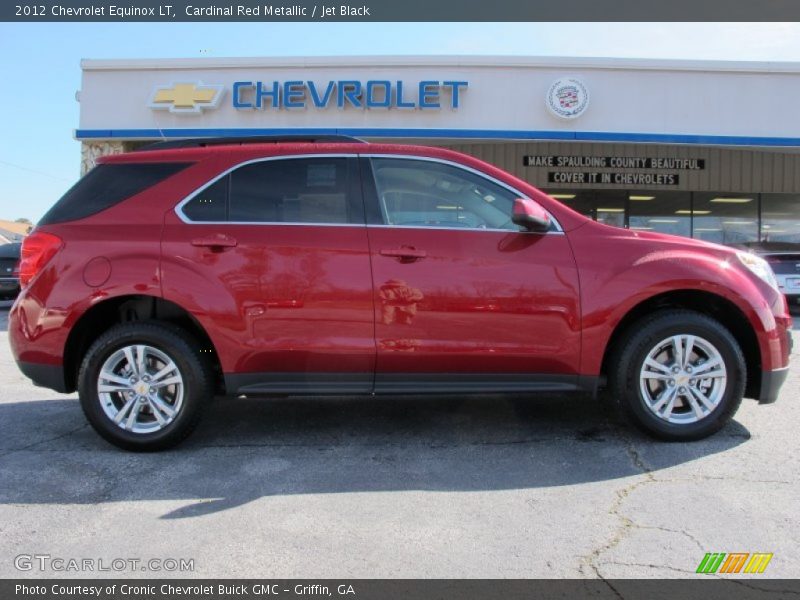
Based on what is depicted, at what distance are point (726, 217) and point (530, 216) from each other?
14.7m

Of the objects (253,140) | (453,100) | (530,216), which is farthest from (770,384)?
(453,100)

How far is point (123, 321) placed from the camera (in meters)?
4.27

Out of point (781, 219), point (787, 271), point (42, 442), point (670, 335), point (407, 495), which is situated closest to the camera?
point (407, 495)

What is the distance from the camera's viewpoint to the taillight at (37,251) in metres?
3.99

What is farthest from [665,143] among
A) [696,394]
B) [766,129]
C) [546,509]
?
[546,509]

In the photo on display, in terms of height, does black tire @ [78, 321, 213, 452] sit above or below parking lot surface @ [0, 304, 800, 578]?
above

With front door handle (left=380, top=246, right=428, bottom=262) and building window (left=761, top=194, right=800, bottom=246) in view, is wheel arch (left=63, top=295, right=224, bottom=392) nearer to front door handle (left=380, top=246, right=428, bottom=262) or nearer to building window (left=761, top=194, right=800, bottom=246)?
front door handle (left=380, top=246, right=428, bottom=262)

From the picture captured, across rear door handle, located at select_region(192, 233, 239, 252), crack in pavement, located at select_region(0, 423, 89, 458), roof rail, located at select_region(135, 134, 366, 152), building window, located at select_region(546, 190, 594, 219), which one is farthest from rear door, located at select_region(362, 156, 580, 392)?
building window, located at select_region(546, 190, 594, 219)

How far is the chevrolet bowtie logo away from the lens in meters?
14.7

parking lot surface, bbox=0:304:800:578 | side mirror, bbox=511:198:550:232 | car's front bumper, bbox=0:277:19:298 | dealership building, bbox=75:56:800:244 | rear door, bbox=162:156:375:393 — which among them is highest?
dealership building, bbox=75:56:800:244

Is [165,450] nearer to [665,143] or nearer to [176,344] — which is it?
[176,344]

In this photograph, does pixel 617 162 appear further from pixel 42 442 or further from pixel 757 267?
pixel 42 442

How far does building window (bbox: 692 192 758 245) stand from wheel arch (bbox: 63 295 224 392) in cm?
1499

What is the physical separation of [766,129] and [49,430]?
1568 centimetres
